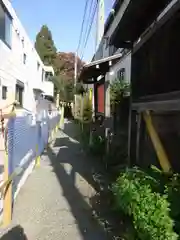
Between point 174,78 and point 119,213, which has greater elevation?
point 174,78

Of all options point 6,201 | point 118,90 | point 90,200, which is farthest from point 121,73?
point 6,201

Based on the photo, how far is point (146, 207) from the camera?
278cm

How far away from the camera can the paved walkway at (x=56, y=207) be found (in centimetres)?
382

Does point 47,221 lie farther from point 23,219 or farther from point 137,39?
point 137,39

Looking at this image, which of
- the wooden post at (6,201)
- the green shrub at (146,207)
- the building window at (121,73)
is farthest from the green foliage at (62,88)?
the green shrub at (146,207)

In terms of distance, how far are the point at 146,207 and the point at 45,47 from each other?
53217mm

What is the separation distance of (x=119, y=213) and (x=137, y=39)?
314 cm

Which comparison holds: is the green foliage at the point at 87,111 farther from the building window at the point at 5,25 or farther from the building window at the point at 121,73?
the building window at the point at 5,25

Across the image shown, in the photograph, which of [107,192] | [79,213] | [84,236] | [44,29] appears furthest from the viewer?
[44,29]

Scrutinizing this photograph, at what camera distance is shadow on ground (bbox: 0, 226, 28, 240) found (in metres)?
3.62

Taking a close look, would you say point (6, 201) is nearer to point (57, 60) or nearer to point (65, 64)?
point (57, 60)

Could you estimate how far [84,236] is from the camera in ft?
12.3

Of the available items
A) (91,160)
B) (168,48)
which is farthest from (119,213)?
(91,160)

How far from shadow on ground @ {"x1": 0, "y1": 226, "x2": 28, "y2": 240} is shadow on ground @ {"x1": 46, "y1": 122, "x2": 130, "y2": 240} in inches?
29.1
